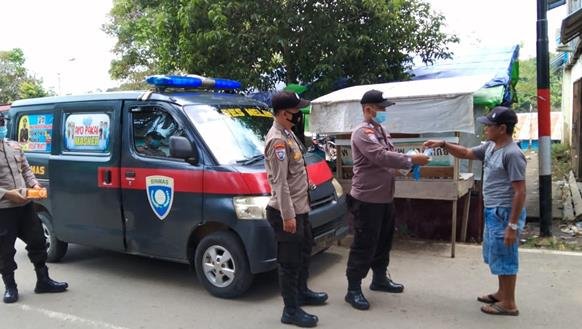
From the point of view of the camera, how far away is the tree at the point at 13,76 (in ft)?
97.4

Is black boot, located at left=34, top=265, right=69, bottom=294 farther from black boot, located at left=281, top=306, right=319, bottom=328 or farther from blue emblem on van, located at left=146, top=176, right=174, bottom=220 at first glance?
black boot, located at left=281, top=306, right=319, bottom=328

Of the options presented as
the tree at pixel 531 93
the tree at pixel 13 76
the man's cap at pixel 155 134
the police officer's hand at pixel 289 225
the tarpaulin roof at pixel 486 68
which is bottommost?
the police officer's hand at pixel 289 225

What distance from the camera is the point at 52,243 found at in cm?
602

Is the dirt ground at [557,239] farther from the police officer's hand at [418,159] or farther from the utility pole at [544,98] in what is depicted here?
the police officer's hand at [418,159]

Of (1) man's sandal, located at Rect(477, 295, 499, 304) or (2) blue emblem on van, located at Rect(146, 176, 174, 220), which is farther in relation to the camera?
(2) blue emblem on van, located at Rect(146, 176, 174, 220)

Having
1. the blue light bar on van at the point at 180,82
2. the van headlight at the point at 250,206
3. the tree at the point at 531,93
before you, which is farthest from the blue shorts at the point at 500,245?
the tree at the point at 531,93

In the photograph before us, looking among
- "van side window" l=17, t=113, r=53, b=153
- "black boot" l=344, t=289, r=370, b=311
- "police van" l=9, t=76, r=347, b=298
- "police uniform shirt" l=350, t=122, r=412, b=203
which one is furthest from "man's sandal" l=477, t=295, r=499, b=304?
"van side window" l=17, t=113, r=53, b=153

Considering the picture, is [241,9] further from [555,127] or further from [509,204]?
[555,127]

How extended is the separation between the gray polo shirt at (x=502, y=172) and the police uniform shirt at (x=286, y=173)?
1443 mm

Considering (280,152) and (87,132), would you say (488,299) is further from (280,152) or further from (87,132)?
(87,132)

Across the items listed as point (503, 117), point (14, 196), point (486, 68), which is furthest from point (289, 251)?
point (486, 68)

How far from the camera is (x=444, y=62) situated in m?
11.0

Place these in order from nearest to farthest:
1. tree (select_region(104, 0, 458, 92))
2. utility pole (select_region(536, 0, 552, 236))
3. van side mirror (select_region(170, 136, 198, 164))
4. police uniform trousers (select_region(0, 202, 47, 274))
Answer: van side mirror (select_region(170, 136, 198, 164)), police uniform trousers (select_region(0, 202, 47, 274)), utility pole (select_region(536, 0, 552, 236)), tree (select_region(104, 0, 458, 92))

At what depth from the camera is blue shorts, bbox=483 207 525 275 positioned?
13.2 ft
